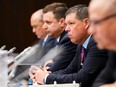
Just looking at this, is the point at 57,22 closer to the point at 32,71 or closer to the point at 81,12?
the point at 81,12

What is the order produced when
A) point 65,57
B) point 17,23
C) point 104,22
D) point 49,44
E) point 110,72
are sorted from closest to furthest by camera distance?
point 104,22
point 110,72
point 65,57
point 49,44
point 17,23

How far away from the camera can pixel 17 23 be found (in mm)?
7176

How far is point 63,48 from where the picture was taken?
3783 millimetres

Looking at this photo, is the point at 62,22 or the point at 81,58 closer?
the point at 81,58

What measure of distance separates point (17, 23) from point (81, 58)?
155 inches

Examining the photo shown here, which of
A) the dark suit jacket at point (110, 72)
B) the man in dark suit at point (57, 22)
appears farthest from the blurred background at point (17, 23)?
the dark suit jacket at point (110, 72)

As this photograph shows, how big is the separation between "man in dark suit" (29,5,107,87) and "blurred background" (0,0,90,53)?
3.60m

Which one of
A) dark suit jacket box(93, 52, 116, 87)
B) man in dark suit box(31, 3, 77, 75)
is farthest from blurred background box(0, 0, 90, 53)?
dark suit jacket box(93, 52, 116, 87)

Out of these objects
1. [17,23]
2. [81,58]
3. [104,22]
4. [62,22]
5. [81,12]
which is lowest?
[104,22]

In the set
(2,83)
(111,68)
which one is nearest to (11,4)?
(2,83)

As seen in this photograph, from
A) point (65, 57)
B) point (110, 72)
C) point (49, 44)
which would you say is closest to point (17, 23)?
point (49, 44)

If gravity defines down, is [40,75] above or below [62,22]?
below

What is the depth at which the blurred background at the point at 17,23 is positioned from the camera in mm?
7104

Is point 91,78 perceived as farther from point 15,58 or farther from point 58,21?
point 58,21
